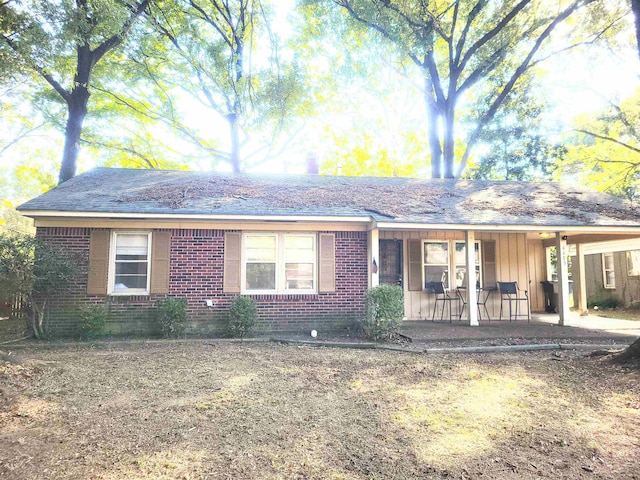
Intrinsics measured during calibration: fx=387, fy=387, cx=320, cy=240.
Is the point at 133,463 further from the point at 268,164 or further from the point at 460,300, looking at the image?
the point at 268,164

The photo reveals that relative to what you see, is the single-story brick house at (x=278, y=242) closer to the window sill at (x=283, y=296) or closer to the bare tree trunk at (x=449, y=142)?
the window sill at (x=283, y=296)

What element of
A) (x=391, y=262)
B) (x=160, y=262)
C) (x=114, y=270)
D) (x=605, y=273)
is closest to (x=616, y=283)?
(x=605, y=273)

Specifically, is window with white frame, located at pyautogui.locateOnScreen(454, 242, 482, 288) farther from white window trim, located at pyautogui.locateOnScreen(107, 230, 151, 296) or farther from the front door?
white window trim, located at pyautogui.locateOnScreen(107, 230, 151, 296)

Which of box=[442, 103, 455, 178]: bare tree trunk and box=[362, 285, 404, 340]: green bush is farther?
box=[442, 103, 455, 178]: bare tree trunk

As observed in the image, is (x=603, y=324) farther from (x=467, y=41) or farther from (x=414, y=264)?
(x=467, y=41)

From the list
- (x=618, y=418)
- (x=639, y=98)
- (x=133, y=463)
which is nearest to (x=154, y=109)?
(x=133, y=463)

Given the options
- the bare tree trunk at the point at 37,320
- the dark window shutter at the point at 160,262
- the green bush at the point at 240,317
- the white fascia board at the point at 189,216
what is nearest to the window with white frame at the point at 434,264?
the white fascia board at the point at 189,216

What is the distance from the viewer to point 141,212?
8.07 m

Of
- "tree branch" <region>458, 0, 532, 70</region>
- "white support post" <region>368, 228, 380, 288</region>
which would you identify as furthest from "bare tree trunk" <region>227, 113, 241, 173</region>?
"white support post" <region>368, 228, 380, 288</region>

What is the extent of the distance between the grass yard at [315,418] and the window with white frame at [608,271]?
11536 millimetres

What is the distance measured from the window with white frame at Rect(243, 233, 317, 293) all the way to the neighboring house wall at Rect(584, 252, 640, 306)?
12652 millimetres

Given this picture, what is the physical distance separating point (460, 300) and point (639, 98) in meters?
14.8

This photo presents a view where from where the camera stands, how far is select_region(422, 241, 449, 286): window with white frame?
34.6 feet

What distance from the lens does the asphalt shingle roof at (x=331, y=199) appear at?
8.55 meters
